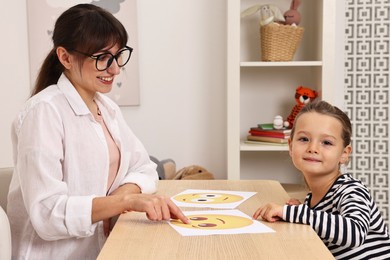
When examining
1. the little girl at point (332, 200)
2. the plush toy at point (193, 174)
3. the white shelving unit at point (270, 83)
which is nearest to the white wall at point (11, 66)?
the plush toy at point (193, 174)

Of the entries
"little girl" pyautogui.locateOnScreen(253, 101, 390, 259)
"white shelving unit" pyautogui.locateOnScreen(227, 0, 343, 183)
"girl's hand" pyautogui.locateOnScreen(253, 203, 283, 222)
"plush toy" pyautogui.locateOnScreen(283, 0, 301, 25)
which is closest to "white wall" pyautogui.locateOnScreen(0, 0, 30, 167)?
"white shelving unit" pyautogui.locateOnScreen(227, 0, 343, 183)

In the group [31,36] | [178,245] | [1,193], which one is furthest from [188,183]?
[31,36]

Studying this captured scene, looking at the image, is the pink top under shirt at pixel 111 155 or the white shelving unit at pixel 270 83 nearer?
the pink top under shirt at pixel 111 155

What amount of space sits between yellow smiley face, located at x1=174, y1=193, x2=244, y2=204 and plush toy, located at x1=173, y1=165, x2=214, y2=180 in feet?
4.79

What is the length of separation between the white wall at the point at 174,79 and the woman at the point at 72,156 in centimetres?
165

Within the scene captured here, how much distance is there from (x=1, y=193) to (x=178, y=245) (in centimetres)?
83

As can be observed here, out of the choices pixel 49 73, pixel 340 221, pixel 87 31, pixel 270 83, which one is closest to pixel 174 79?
pixel 270 83

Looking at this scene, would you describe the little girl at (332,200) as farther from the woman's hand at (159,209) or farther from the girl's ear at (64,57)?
the girl's ear at (64,57)

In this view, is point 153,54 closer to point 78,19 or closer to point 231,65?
point 231,65

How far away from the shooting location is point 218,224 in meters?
1.33

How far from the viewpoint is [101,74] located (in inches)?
64.3

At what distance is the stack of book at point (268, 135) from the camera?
3086 mm

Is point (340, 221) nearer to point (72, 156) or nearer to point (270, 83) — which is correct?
point (72, 156)

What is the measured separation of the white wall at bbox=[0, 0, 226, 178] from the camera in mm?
3332
